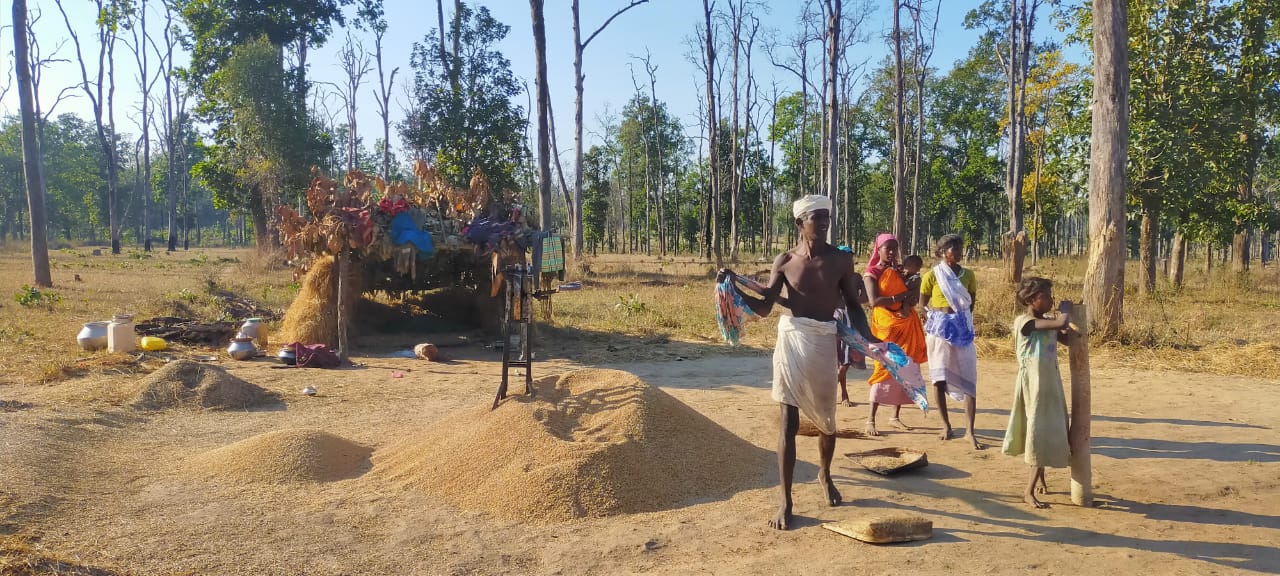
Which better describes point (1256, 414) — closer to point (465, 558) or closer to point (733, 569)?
point (733, 569)

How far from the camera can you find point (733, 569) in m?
3.31

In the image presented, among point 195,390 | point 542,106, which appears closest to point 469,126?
point 542,106

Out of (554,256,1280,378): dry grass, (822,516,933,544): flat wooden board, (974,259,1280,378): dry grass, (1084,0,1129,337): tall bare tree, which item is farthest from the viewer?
(1084,0,1129,337): tall bare tree

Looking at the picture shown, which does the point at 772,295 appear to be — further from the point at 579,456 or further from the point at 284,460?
the point at 284,460

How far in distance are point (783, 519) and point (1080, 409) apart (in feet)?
5.40

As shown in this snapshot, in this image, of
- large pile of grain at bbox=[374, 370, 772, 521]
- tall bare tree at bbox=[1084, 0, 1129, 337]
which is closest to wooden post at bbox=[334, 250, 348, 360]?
large pile of grain at bbox=[374, 370, 772, 521]

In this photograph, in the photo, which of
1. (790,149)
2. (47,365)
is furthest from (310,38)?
(790,149)

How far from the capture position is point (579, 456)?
4.27 metres

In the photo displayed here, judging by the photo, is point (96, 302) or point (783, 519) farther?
point (96, 302)

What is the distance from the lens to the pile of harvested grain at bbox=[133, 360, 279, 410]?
6477mm

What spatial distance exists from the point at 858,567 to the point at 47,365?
316 inches

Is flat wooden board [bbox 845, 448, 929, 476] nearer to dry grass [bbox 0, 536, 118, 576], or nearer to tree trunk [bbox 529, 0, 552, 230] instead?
dry grass [bbox 0, 536, 118, 576]

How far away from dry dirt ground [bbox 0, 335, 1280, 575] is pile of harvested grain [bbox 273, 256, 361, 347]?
298cm

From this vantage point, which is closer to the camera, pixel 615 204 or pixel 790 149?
pixel 790 149
